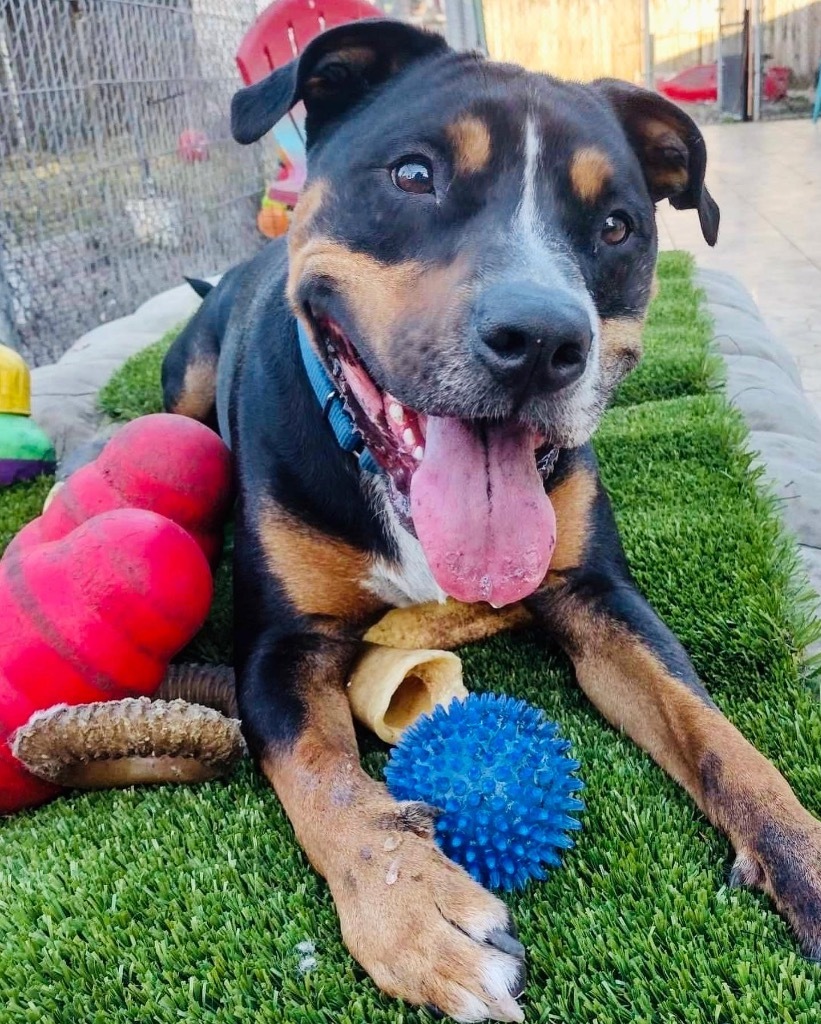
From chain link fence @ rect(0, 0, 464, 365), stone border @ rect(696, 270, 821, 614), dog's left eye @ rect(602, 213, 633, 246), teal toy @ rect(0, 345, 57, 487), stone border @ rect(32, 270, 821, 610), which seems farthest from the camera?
chain link fence @ rect(0, 0, 464, 365)

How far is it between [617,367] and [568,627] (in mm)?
681

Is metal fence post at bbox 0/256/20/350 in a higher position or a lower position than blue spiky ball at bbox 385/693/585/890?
lower

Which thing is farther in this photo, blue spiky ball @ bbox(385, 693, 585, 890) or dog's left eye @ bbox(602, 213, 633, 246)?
dog's left eye @ bbox(602, 213, 633, 246)

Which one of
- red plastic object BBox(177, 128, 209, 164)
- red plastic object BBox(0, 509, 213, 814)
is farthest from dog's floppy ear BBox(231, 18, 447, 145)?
red plastic object BBox(177, 128, 209, 164)

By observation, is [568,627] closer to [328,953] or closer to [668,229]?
[328,953]

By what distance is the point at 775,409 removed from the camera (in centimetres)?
430

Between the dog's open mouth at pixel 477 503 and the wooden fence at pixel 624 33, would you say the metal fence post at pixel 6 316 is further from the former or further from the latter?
the wooden fence at pixel 624 33

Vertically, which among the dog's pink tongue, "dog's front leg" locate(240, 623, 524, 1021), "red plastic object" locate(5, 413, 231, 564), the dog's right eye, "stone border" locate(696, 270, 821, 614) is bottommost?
"stone border" locate(696, 270, 821, 614)

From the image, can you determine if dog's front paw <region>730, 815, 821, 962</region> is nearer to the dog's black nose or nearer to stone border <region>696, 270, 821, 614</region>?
the dog's black nose

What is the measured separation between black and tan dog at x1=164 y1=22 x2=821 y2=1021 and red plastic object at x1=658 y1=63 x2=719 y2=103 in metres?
19.8

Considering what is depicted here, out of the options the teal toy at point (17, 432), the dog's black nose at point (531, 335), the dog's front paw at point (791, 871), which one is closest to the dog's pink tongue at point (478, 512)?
the dog's black nose at point (531, 335)

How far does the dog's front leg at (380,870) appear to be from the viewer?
1.51 meters

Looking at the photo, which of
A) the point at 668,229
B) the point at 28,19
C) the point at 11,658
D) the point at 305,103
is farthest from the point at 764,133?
the point at 11,658

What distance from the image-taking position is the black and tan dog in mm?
1765
